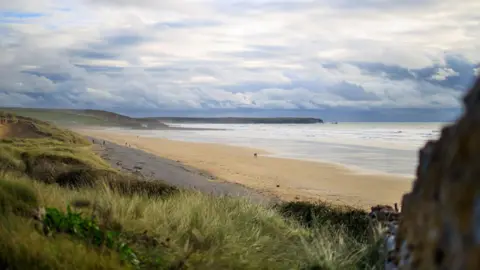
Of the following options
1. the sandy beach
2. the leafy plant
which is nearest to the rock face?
the leafy plant

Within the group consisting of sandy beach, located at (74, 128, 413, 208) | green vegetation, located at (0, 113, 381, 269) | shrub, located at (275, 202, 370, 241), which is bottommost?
sandy beach, located at (74, 128, 413, 208)

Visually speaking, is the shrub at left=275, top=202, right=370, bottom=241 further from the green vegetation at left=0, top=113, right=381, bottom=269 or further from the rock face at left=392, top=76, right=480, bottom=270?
the rock face at left=392, top=76, right=480, bottom=270

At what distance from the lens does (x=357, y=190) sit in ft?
67.3

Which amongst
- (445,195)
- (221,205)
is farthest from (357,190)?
(445,195)

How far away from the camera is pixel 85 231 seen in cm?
561

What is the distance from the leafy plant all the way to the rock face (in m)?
2.91

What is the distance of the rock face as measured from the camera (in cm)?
236

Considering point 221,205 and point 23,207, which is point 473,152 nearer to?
point 23,207

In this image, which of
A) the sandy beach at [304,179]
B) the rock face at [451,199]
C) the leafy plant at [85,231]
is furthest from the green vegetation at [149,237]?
the sandy beach at [304,179]

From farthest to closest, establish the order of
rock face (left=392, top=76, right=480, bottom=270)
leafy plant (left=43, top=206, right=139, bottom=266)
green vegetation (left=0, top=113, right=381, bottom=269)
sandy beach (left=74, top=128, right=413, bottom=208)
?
sandy beach (left=74, top=128, right=413, bottom=208)
leafy plant (left=43, top=206, right=139, bottom=266)
green vegetation (left=0, top=113, right=381, bottom=269)
rock face (left=392, top=76, right=480, bottom=270)

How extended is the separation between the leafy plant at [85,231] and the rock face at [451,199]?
291 centimetres

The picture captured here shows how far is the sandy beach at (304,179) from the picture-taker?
62.6 ft

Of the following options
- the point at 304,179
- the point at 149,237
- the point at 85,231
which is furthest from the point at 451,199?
the point at 304,179

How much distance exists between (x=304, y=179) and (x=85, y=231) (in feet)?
60.0
